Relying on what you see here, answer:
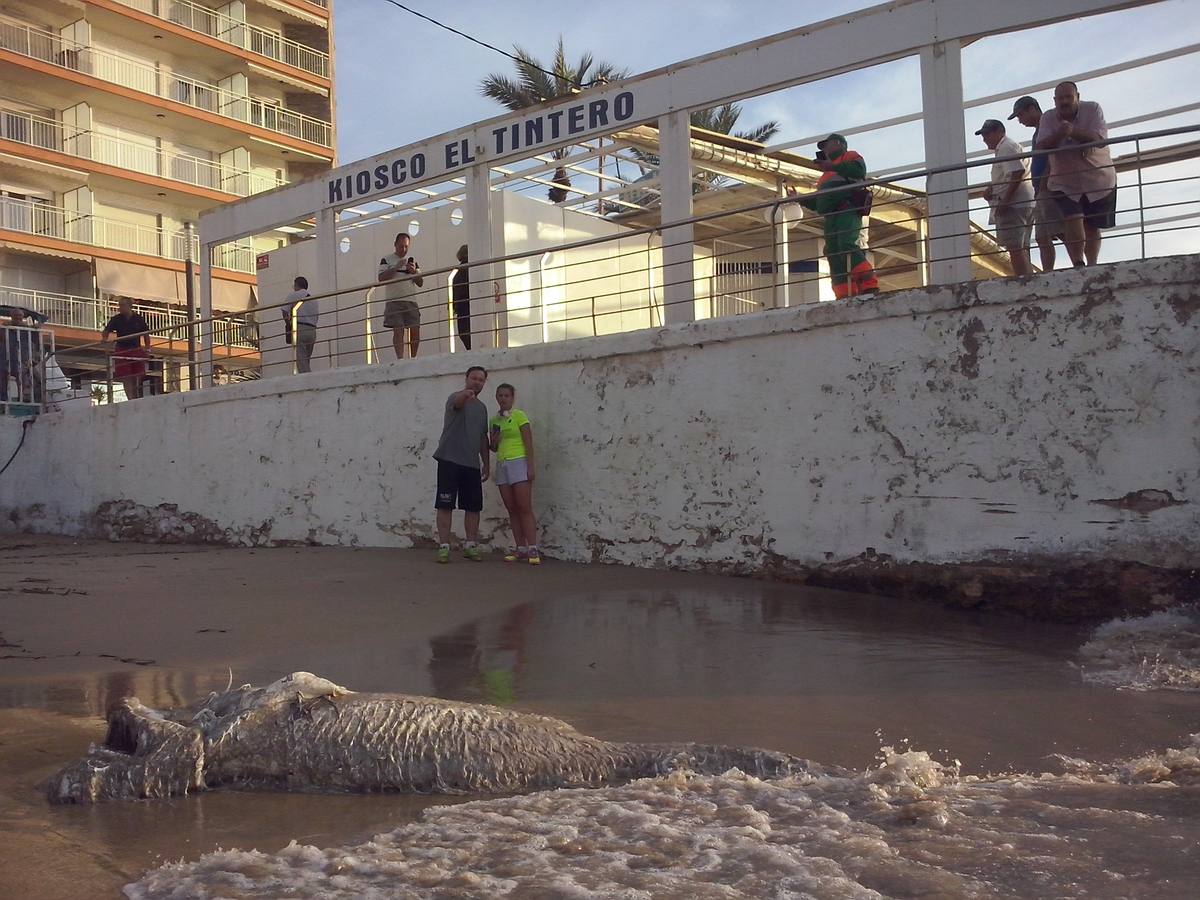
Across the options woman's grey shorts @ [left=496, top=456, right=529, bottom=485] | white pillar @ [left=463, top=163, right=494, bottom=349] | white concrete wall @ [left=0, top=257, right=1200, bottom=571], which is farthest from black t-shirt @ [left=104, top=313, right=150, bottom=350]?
woman's grey shorts @ [left=496, top=456, right=529, bottom=485]

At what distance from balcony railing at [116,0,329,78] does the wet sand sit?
29.8 meters

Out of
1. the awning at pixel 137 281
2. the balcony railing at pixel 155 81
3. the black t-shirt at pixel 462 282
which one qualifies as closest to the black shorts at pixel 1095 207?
the black t-shirt at pixel 462 282

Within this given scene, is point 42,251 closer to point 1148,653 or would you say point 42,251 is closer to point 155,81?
point 155,81

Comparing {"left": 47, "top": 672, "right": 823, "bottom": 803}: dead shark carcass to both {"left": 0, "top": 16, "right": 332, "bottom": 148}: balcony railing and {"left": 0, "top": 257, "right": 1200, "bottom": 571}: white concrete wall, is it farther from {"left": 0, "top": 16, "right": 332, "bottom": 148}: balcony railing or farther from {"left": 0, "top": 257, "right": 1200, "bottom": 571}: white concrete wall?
{"left": 0, "top": 16, "right": 332, "bottom": 148}: balcony railing

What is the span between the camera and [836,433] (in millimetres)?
7875

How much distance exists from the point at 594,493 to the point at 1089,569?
4030 mm

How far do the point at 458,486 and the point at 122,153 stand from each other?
27.3 meters

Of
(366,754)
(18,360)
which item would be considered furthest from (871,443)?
(18,360)

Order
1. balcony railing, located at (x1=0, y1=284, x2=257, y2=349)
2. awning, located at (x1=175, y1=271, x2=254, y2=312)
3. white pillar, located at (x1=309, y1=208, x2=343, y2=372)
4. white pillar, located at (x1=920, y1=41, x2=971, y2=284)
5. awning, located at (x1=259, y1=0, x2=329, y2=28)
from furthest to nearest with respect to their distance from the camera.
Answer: awning, located at (x1=259, y1=0, x2=329, y2=28) → awning, located at (x1=175, y1=271, x2=254, y2=312) → balcony railing, located at (x1=0, y1=284, x2=257, y2=349) → white pillar, located at (x1=309, y1=208, x2=343, y2=372) → white pillar, located at (x1=920, y1=41, x2=971, y2=284)

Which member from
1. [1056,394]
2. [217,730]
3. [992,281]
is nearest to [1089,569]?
[1056,394]

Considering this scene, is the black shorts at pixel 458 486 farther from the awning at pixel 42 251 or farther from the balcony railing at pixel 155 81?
the balcony railing at pixel 155 81

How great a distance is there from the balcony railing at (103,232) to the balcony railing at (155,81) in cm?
408

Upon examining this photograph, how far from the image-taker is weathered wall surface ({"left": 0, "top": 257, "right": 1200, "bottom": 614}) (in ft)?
21.9

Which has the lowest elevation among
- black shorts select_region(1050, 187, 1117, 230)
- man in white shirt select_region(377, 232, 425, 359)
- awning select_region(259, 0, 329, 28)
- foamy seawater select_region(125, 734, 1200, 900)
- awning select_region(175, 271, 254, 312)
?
foamy seawater select_region(125, 734, 1200, 900)
